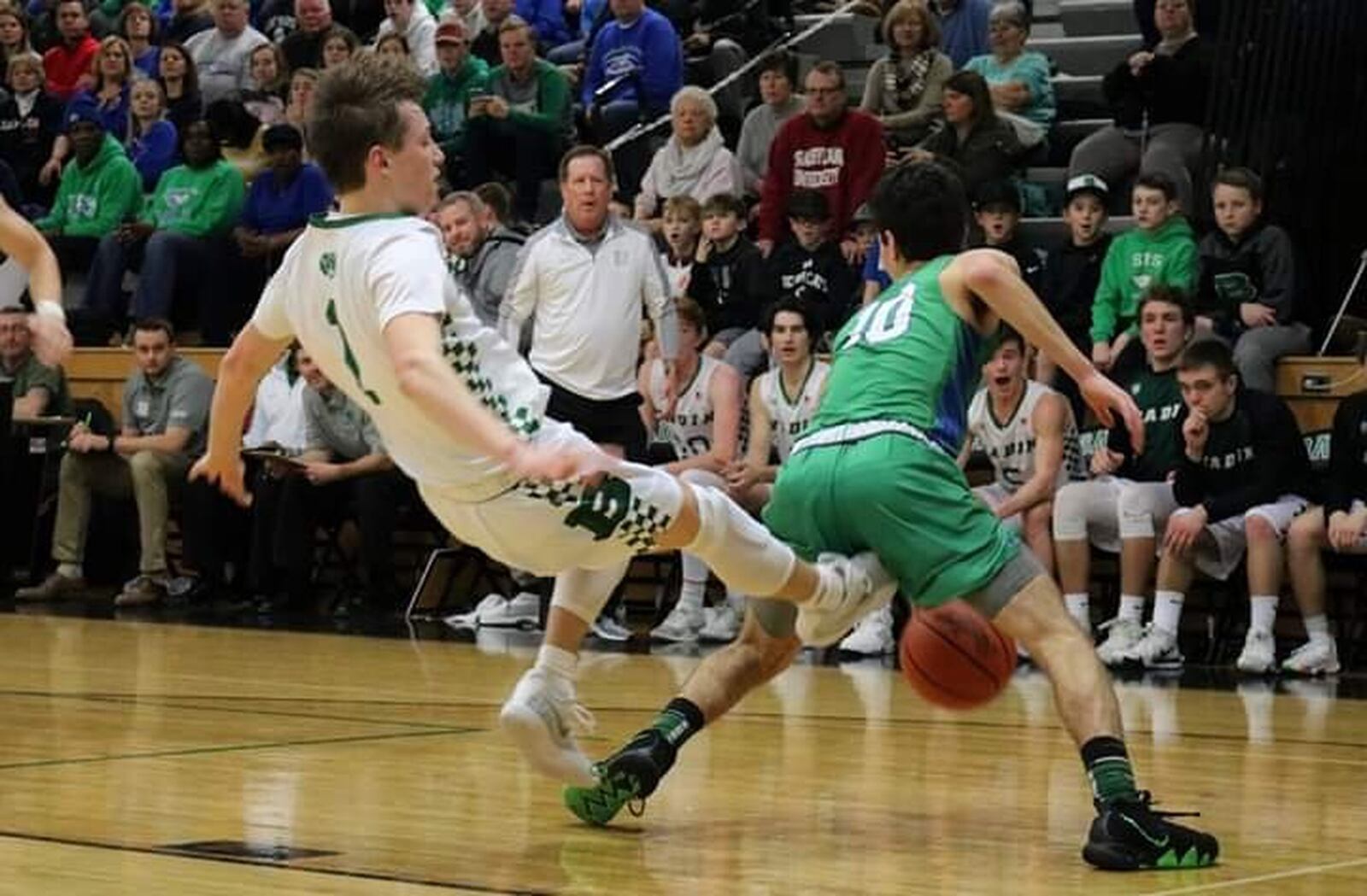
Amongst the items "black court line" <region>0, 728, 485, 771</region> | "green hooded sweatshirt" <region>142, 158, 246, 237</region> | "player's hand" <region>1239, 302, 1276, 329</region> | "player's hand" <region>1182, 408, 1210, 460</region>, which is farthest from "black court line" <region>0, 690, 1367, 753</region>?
"green hooded sweatshirt" <region>142, 158, 246, 237</region>

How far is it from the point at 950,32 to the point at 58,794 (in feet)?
33.9

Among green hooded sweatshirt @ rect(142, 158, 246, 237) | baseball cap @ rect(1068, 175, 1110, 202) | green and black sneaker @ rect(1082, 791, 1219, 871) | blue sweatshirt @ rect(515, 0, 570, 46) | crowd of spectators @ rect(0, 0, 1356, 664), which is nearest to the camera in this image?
green and black sneaker @ rect(1082, 791, 1219, 871)

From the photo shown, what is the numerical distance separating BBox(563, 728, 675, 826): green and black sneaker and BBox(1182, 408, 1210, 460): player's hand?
18.5 ft

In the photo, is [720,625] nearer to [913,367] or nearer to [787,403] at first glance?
[787,403]

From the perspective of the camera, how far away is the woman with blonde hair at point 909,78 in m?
14.1

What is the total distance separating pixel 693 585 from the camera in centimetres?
1191

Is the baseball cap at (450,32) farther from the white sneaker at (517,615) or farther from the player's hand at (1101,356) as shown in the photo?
the player's hand at (1101,356)

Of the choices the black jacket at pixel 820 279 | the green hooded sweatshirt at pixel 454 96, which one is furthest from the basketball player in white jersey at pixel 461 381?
the green hooded sweatshirt at pixel 454 96

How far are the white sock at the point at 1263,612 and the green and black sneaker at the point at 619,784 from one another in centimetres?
550

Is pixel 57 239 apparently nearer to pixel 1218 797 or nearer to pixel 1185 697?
pixel 1185 697

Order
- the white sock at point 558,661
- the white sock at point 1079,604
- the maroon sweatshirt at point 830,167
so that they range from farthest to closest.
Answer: the maroon sweatshirt at point 830,167
the white sock at point 1079,604
the white sock at point 558,661

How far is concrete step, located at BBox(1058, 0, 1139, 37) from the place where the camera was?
52.1ft

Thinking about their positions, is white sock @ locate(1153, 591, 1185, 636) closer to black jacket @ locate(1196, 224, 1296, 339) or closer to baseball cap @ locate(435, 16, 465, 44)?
black jacket @ locate(1196, 224, 1296, 339)

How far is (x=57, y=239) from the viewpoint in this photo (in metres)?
16.3
